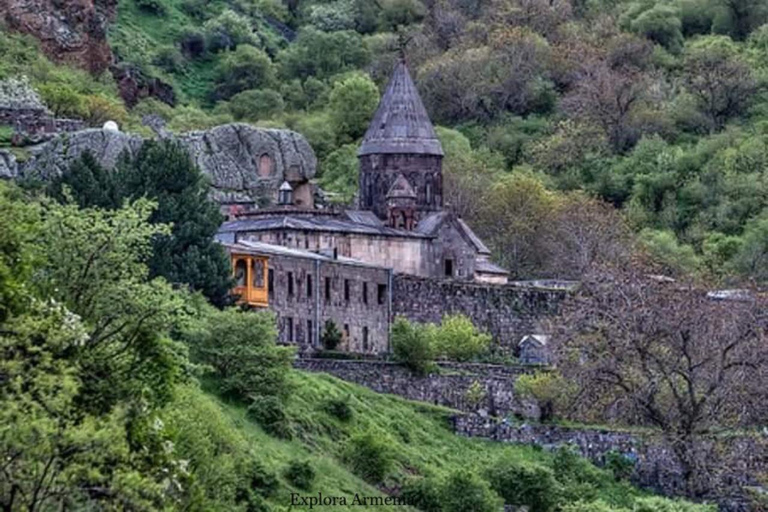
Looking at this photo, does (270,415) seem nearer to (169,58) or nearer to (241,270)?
(241,270)

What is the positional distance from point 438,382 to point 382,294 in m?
12.0

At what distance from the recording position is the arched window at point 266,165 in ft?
336

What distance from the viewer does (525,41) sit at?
145875mm

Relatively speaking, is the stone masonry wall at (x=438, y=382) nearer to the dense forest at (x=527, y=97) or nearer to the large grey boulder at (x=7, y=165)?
the large grey boulder at (x=7, y=165)

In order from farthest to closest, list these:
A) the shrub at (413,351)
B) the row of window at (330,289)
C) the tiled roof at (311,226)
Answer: the tiled roof at (311,226), the row of window at (330,289), the shrub at (413,351)

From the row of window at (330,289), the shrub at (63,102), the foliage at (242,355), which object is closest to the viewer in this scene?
the foliage at (242,355)

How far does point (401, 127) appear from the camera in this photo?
9550cm

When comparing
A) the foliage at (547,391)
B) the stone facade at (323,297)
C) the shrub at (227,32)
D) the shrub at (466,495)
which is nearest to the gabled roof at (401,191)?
the stone facade at (323,297)

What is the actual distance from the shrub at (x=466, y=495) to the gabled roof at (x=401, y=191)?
34.0m

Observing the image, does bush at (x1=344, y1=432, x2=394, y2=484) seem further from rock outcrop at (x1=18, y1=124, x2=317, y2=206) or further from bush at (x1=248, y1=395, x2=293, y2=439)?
rock outcrop at (x1=18, y1=124, x2=317, y2=206)

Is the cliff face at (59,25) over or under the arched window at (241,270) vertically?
over

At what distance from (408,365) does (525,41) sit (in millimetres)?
74627

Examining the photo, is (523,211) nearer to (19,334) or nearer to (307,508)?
(307,508)

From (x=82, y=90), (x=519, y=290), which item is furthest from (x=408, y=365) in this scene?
(x=82, y=90)
